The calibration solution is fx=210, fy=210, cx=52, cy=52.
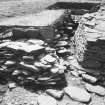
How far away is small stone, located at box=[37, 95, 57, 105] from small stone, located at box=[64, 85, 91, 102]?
30 centimetres

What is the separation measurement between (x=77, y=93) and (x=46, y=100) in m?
0.54

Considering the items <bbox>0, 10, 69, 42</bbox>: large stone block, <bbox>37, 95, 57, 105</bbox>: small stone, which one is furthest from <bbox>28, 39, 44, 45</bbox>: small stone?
<bbox>37, 95, 57, 105</bbox>: small stone

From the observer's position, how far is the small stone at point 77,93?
11.1ft

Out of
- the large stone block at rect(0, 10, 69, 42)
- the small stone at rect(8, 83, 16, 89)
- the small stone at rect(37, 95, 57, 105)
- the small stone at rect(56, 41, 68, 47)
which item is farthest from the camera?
the small stone at rect(56, 41, 68, 47)

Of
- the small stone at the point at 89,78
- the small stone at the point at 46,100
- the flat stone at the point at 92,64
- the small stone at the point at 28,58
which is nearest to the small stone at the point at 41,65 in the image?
the small stone at the point at 28,58

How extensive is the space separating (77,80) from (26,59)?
1.03m

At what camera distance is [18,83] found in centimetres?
387

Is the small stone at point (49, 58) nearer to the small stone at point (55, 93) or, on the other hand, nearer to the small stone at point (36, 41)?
the small stone at point (36, 41)

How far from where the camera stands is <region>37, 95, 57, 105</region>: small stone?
130 inches

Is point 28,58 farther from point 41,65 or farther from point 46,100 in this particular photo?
point 46,100

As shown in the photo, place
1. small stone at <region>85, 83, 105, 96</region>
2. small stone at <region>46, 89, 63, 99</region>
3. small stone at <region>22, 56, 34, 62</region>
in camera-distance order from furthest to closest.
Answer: small stone at <region>22, 56, 34, 62</region>
small stone at <region>85, 83, 105, 96</region>
small stone at <region>46, 89, 63, 99</region>

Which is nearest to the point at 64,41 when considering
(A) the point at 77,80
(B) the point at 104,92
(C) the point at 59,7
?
(A) the point at 77,80

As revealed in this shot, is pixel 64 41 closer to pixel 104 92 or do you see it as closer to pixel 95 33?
pixel 95 33

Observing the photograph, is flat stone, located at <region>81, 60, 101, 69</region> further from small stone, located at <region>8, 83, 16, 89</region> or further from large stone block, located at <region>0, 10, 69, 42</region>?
small stone, located at <region>8, 83, 16, 89</region>
